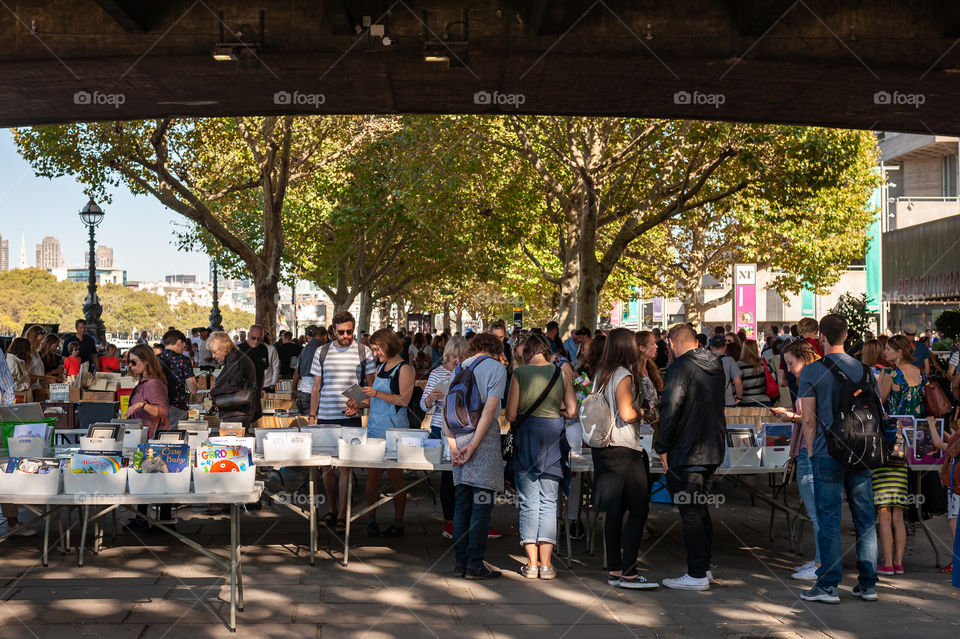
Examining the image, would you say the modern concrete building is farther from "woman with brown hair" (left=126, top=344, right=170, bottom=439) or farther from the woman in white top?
"woman with brown hair" (left=126, top=344, right=170, bottom=439)

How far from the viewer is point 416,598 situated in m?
7.54

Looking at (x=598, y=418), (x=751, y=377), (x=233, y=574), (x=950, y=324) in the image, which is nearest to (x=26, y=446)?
(x=233, y=574)

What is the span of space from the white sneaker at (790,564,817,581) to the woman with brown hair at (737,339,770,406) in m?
6.07

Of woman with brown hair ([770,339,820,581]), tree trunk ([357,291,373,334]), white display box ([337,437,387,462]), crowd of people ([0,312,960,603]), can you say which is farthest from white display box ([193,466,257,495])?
tree trunk ([357,291,373,334])

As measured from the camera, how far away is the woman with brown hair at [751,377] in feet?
47.3

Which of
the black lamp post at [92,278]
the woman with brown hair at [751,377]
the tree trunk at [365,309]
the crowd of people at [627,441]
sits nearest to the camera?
the crowd of people at [627,441]

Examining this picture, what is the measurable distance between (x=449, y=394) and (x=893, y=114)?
8.07 meters

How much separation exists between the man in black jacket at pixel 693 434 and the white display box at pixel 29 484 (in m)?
4.22

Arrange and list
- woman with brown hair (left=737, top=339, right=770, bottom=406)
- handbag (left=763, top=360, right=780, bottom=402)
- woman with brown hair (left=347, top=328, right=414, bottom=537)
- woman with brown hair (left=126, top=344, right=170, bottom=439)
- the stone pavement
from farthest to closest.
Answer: handbag (left=763, top=360, right=780, bottom=402)
woman with brown hair (left=737, top=339, right=770, bottom=406)
woman with brown hair (left=347, top=328, right=414, bottom=537)
woman with brown hair (left=126, top=344, right=170, bottom=439)
the stone pavement

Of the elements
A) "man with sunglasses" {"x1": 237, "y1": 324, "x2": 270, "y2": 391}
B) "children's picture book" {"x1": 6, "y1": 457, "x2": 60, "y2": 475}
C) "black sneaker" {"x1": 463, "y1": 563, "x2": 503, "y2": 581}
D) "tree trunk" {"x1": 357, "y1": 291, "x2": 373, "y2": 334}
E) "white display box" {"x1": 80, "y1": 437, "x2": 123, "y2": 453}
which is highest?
"tree trunk" {"x1": 357, "y1": 291, "x2": 373, "y2": 334}

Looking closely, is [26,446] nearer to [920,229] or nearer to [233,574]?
[233,574]

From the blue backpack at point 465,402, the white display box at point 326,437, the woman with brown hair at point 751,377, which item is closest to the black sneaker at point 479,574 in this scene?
the blue backpack at point 465,402

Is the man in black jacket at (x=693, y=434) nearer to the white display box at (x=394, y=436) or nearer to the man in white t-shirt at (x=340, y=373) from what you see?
the white display box at (x=394, y=436)

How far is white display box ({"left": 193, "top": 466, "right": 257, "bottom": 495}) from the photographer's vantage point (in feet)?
23.0
